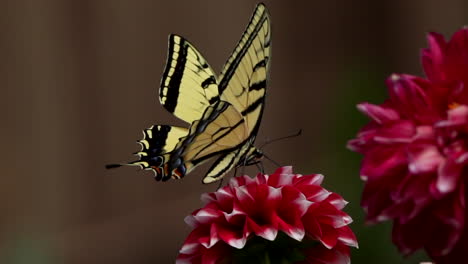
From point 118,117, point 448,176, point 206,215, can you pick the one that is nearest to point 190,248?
point 206,215

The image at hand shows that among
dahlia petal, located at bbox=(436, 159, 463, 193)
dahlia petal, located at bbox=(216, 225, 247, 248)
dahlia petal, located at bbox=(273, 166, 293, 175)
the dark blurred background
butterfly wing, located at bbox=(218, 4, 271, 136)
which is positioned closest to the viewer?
dahlia petal, located at bbox=(436, 159, 463, 193)

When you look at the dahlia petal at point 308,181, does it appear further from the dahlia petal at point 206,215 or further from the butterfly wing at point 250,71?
the butterfly wing at point 250,71

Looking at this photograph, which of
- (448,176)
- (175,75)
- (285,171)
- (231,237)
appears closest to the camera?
(448,176)

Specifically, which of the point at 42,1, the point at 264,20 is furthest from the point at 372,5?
the point at 264,20

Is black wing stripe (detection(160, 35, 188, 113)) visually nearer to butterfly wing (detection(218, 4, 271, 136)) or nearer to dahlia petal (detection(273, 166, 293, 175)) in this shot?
butterfly wing (detection(218, 4, 271, 136))

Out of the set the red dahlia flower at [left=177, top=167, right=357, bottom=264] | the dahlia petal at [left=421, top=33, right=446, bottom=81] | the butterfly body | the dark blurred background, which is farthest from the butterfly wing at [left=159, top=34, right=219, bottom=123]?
the dark blurred background

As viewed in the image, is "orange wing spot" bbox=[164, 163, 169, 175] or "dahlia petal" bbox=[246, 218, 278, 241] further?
"orange wing spot" bbox=[164, 163, 169, 175]

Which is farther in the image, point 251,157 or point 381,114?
point 251,157

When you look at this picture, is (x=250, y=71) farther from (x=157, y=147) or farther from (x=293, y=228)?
(x=293, y=228)
